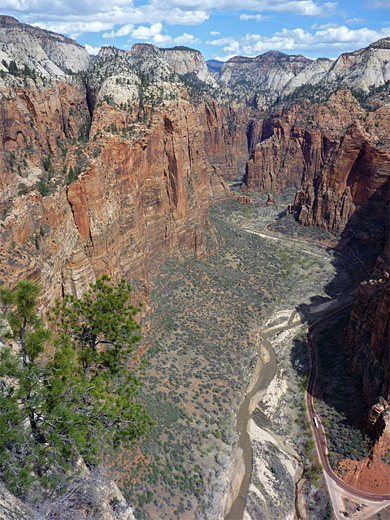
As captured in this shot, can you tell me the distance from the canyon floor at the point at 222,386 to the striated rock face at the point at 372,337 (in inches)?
281

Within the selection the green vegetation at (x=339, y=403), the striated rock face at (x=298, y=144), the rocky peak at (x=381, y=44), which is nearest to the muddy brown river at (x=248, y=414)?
the green vegetation at (x=339, y=403)

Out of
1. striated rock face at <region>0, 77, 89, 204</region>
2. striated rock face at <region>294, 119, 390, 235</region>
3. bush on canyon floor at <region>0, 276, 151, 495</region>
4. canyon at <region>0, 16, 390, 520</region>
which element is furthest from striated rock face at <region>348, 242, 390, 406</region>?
striated rock face at <region>0, 77, 89, 204</region>

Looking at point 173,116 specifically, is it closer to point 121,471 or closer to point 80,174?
point 80,174

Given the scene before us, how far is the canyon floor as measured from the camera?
1163 inches

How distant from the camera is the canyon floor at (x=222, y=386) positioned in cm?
2955

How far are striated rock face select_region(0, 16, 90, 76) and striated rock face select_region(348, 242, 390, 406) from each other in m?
75.9

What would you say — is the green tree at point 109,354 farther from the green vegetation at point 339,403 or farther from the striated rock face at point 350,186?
the striated rock face at point 350,186

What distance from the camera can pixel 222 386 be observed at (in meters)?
40.9

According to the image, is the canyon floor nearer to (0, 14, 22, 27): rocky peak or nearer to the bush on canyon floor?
the bush on canyon floor

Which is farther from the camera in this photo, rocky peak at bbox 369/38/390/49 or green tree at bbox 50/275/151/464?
rocky peak at bbox 369/38/390/49

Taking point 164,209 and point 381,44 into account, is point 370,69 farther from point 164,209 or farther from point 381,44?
point 164,209

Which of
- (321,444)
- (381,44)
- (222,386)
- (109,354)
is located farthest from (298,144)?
(109,354)

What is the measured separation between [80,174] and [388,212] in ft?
212

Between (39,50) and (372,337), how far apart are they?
132 m
